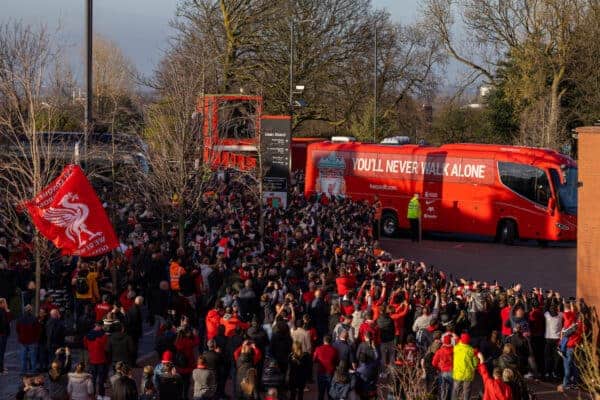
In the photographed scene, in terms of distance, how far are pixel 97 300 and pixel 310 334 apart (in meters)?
4.99

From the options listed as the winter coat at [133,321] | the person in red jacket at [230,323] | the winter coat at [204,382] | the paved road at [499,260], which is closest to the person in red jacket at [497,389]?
the winter coat at [204,382]

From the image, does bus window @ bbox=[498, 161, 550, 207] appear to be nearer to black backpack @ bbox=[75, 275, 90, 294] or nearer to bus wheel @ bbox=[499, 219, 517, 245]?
bus wheel @ bbox=[499, 219, 517, 245]

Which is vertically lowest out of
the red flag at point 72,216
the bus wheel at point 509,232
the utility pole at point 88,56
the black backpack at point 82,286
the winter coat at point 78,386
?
the winter coat at point 78,386

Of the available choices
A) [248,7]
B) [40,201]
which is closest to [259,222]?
[40,201]

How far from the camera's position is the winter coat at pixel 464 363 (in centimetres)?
1385

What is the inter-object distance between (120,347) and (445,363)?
4632 millimetres

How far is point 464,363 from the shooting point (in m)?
13.8

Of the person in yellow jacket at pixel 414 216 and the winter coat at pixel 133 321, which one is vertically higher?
the person in yellow jacket at pixel 414 216

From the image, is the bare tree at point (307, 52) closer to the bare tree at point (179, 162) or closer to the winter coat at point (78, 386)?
the bare tree at point (179, 162)

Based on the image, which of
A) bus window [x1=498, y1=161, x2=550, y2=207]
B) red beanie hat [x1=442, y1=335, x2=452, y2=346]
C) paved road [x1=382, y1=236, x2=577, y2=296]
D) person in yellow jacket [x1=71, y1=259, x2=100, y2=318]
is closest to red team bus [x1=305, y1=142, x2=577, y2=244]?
bus window [x1=498, y1=161, x2=550, y2=207]

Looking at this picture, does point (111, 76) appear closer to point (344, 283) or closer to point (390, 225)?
point (390, 225)

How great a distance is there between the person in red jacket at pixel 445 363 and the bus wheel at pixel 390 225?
21.4 meters

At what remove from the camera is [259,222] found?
27.4 m

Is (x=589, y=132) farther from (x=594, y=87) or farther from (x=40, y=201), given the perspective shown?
(x=594, y=87)
